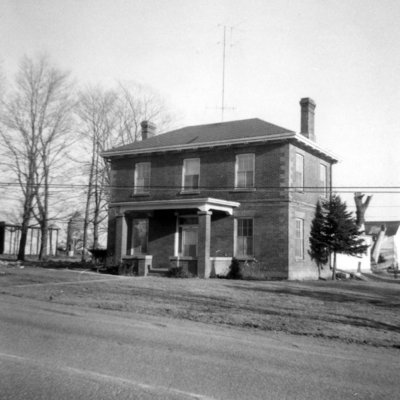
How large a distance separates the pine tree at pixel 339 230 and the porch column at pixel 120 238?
10.3 metres

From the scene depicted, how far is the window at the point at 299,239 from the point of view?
81.5 feet

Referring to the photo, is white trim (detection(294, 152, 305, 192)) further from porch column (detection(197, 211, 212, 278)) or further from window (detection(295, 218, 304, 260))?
porch column (detection(197, 211, 212, 278))

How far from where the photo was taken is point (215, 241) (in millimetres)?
25266

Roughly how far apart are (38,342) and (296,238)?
18.4m

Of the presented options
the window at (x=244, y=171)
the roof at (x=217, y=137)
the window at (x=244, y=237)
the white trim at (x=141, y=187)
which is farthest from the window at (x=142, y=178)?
the window at (x=244, y=237)

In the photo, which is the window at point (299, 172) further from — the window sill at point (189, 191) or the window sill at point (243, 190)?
the window sill at point (189, 191)

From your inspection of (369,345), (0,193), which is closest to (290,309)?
(369,345)

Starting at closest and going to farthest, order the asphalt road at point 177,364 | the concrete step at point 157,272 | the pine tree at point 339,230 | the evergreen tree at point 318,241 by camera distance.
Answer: the asphalt road at point 177,364 → the concrete step at point 157,272 → the pine tree at point 339,230 → the evergreen tree at point 318,241

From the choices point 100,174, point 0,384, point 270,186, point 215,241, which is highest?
point 100,174

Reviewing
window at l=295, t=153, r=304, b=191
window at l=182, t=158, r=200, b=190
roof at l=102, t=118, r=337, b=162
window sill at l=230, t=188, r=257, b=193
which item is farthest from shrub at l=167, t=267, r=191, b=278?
window at l=295, t=153, r=304, b=191

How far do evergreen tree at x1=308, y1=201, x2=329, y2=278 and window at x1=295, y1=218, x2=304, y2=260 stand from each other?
88 centimetres

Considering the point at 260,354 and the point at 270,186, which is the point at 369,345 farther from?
the point at 270,186

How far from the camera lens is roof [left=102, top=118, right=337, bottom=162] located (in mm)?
24344

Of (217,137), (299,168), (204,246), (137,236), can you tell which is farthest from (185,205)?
(299,168)
